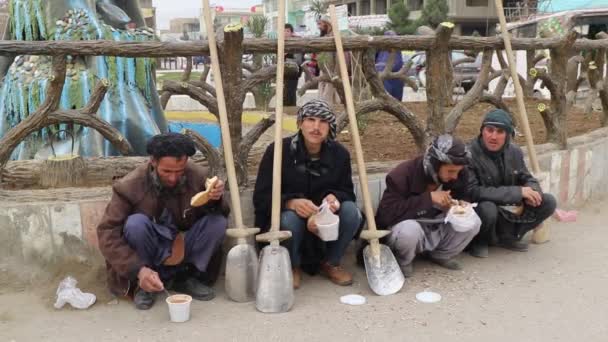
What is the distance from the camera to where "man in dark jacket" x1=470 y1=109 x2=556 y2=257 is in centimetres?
367

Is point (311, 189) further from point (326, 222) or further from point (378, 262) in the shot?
point (378, 262)

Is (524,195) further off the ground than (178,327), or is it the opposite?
(524,195)

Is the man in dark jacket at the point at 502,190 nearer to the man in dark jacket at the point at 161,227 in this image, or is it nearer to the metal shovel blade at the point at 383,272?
the metal shovel blade at the point at 383,272

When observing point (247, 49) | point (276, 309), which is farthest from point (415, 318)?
point (247, 49)

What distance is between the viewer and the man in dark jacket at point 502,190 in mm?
3670

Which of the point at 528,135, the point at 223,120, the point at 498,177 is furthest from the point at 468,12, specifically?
the point at 223,120

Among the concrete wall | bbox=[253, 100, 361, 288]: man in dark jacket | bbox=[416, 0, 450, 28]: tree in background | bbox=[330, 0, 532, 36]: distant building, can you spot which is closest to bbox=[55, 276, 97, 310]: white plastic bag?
the concrete wall

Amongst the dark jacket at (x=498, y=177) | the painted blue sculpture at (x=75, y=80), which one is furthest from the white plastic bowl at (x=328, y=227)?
the painted blue sculpture at (x=75, y=80)

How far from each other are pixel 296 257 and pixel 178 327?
0.76m

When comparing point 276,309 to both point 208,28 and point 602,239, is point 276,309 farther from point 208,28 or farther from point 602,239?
point 602,239

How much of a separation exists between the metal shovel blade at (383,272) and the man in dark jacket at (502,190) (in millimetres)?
686

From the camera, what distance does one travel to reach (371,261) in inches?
133

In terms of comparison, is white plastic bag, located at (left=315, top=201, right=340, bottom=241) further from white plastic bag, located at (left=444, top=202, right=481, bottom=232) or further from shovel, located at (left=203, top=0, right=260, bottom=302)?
white plastic bag, located at (left=444, top=202, right=481, bottom=232)

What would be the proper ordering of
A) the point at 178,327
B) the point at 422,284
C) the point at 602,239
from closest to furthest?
the point at 178,327 < the point at 422,284 < the point at 602,239
